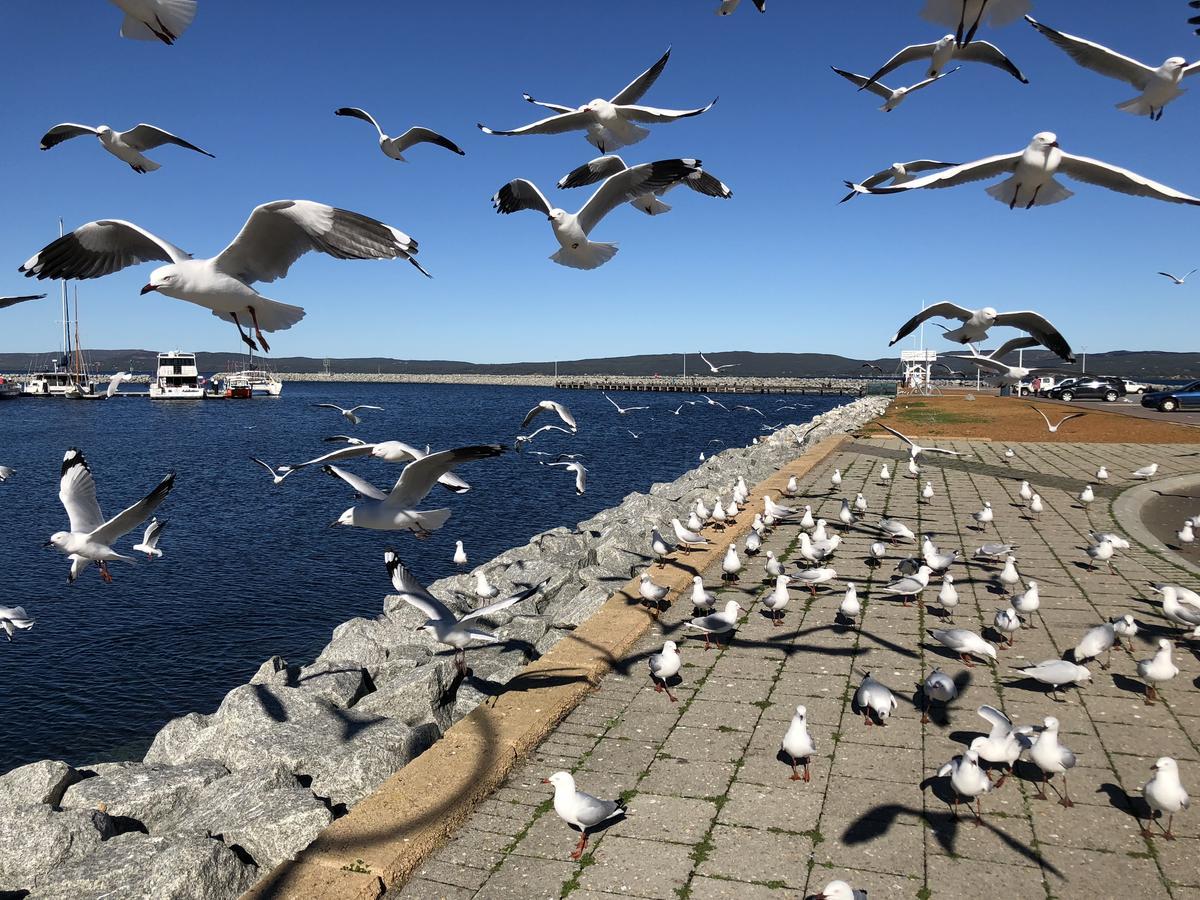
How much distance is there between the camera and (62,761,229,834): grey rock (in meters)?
5.45

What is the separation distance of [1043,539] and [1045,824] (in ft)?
24.1

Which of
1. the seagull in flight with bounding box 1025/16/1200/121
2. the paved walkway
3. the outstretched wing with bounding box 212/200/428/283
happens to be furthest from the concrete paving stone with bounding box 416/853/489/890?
the seagull in flight with bounding box 1025/16/1200/121

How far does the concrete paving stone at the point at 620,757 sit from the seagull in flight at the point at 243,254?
301 cm

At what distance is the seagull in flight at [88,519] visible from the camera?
4836mm

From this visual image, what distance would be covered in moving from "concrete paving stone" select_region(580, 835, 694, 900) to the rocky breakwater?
5.38 ft

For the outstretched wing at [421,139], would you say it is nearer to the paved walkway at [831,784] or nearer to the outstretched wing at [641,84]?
the outstretched wing at [641,84]

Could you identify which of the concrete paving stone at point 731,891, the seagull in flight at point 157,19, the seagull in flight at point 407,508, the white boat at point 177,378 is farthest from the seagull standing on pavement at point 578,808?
the white boat at point 177,378

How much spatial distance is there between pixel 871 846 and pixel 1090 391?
49305mm

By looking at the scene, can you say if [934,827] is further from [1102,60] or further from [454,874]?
[1102,60]

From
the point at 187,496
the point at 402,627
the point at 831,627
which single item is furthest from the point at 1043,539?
the point at 187,496

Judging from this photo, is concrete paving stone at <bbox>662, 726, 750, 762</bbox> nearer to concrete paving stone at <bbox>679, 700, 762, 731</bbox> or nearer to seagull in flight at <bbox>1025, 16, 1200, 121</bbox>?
concrete paving stone at <bbox>679, 700, 762, 731</bbox>

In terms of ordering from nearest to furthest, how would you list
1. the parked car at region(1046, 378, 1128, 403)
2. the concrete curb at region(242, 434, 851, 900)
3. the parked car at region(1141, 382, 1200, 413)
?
the concrete curb at region(242, 434, 851, 900), the parked car at region(1141, 382, 1200, 413), the parked car at region(1046, 378, 1128, 403)

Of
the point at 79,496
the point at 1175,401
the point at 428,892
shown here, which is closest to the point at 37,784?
the point at 79,496

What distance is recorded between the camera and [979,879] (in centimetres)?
370
